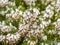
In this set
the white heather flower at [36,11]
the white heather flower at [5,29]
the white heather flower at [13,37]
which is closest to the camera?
the white heather flower at [13,37]

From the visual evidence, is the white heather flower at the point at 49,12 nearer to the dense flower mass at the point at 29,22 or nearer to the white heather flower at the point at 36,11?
the dense flower mass at the point at 29,22

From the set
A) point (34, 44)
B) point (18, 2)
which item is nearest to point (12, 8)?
point (18, 2)

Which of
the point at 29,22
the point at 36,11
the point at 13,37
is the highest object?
the point at 36,11

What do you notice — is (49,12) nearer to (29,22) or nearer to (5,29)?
(29,22)

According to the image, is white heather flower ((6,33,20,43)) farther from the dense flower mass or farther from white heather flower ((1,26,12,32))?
white heather flower ((1,26,12,32))

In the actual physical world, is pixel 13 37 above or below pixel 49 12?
below

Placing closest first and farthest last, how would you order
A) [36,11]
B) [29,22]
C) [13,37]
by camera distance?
[13,37]
[29,22]
[36,11]

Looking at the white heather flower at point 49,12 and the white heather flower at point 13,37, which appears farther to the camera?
the white heather flower at point 49,12

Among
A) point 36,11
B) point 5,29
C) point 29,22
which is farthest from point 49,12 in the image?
point 5,29


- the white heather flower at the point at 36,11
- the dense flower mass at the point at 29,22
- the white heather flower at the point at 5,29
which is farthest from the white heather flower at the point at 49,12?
the white heather flower at the point at 5,29
